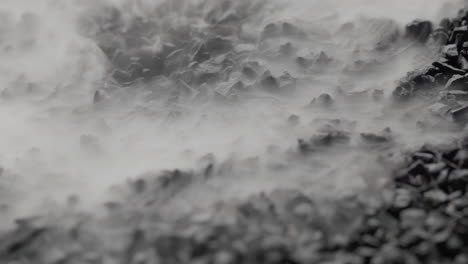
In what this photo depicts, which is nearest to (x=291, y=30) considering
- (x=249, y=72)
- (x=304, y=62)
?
(x=304, y=62)

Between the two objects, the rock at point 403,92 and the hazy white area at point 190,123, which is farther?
the rock at point 403,92

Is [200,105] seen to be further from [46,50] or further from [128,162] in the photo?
[46,50]

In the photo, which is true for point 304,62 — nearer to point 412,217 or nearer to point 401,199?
point 401,199

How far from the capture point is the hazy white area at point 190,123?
2.65m

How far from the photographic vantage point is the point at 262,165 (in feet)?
8.77

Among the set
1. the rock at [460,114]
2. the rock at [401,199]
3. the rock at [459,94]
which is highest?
the rock at [459,94]

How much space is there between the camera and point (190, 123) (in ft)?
10.00

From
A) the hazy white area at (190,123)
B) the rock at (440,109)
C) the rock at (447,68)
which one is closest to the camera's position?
the hazy white area at (190,123)

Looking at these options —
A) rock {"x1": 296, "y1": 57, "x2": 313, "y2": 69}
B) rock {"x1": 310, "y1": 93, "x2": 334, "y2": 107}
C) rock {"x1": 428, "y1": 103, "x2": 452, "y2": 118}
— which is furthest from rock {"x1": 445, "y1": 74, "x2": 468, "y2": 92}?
rock {"x1": 296, "y1": 57, "x2": 313, "y2": 69}

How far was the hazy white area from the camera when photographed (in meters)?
2.65

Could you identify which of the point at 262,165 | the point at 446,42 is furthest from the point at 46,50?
the point at 446,42

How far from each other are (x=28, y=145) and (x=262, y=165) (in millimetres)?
1350

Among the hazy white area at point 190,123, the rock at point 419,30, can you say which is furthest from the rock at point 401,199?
the rock at point 419,30

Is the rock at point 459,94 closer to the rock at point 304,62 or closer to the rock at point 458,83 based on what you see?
Answer: the rock at point 458,83
